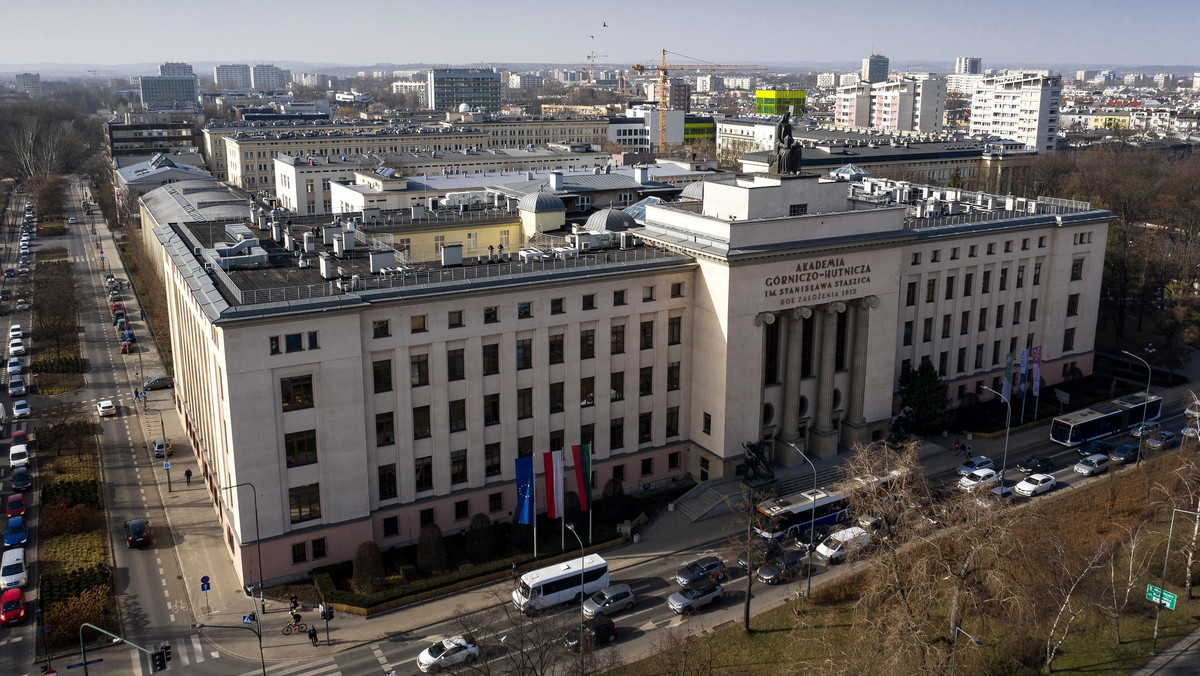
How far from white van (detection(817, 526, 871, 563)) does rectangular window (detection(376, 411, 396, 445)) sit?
27.8 meters

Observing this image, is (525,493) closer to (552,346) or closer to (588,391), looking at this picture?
(588,391)

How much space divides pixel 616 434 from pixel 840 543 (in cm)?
1740

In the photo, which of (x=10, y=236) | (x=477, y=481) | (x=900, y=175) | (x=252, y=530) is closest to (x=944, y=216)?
(x=477, y=481)

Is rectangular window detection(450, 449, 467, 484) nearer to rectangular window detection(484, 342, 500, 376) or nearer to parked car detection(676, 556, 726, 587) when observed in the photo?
rectangular window detection(484, 342, 500, 376)

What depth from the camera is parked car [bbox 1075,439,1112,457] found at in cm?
7533

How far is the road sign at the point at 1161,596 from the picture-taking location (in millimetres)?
48688

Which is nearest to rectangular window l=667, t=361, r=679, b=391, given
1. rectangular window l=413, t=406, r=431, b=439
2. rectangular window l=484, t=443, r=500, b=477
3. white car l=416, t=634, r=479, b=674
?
rectangular window l=484, t=443, r=500, b=477

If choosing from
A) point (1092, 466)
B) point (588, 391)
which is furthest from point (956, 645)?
point (1092, 466)

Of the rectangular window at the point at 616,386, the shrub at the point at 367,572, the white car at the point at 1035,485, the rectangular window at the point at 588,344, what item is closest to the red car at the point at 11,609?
the shrub at the point at 367,572

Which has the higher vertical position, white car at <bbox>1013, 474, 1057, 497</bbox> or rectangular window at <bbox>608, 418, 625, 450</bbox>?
rectangular window at <bbox>608, 418, 625, 450</bbox>

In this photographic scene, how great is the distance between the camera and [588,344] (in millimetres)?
64125

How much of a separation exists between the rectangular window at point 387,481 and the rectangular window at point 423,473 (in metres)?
1.37

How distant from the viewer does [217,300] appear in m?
53.2

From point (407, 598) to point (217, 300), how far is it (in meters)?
20.4
